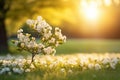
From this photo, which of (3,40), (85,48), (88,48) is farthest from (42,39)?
(88,48)

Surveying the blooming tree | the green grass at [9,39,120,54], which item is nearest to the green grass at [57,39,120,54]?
the green grass at [9,39,120,54]

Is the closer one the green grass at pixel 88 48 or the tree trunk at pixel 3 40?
the tree trunk at pixel 3 40

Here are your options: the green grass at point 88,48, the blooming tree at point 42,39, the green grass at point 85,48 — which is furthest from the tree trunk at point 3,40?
the blooming tree at point 42,39

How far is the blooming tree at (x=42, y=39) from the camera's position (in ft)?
40.7

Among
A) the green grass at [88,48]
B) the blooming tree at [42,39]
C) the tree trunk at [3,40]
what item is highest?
the blooming tree at [42,39]

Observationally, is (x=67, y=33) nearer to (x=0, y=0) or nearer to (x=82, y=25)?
(x=82, y=25)

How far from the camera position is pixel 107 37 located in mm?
82688

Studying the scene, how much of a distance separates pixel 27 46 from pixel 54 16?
2200 cm

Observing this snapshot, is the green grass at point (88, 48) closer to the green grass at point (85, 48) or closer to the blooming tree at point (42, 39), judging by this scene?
the green grass at point (85, 48)

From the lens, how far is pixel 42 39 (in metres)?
12.8

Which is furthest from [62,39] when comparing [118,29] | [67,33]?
[67,33]

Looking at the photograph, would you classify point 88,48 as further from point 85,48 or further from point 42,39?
point 42,39

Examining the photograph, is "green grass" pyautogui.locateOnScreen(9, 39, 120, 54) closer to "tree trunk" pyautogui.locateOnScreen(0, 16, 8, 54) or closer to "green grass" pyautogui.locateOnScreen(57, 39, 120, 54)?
"green grass" pyautogui.locateOnScreen(57, 39, 120, 54)

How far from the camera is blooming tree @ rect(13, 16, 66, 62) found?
1241 centimetres
